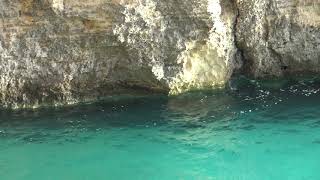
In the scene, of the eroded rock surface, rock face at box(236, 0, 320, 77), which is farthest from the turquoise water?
rock face at box(236, 0, 320, 77)

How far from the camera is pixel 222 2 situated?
13.8 metres

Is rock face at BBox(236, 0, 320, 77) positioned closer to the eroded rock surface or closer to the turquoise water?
the eroded rock surface

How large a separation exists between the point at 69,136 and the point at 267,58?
5925mm

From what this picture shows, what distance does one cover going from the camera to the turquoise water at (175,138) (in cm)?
988

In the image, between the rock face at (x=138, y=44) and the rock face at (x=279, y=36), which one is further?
the rock face at (x=279, y=36)

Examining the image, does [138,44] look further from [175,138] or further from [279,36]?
[279,36]

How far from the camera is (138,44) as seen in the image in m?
13.1

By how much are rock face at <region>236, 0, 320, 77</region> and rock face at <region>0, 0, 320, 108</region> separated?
26 mm

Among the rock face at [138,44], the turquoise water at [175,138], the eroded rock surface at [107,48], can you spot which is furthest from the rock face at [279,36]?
the turquoise water at [175,138]

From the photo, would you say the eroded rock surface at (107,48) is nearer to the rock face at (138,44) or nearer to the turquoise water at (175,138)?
the rock face at (138,44)

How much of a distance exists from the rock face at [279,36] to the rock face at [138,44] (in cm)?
3

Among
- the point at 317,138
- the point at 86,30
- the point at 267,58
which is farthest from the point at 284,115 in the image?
the point at 86,30

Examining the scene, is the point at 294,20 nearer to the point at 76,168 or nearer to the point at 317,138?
the point at 317,138

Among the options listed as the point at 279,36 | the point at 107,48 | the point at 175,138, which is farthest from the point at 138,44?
the point at 279,36
